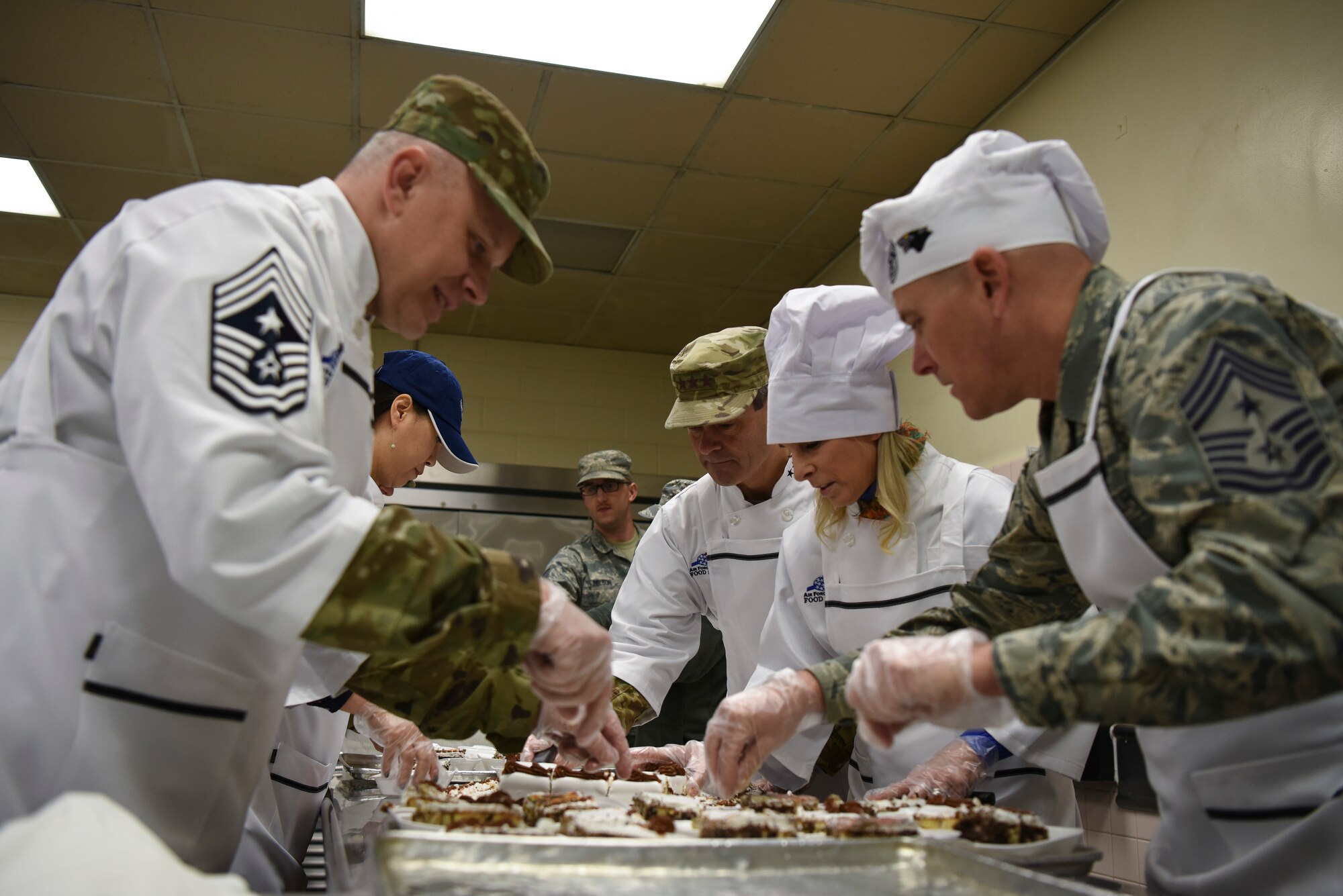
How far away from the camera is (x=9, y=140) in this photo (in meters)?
4.32

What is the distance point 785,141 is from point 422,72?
4.97ft

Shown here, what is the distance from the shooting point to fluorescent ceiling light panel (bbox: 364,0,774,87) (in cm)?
342

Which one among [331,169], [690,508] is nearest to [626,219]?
[331,169]

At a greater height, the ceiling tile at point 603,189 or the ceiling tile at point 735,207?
the ceiling tile at point 735,207

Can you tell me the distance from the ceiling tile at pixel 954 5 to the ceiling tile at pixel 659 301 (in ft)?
8.32

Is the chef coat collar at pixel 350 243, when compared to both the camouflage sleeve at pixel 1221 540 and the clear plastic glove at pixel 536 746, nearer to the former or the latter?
the camouflage sleeve at pixel 1221 540

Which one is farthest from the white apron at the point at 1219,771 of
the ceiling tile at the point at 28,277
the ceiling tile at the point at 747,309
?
the ceiling tile at the point at 28,277

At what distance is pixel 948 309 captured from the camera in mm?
1421

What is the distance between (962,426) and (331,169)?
315cm

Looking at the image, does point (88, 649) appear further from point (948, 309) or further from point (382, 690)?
point (948, 309)

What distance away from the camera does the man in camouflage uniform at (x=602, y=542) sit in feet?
15.0

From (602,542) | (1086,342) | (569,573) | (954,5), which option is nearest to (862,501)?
(1086,342)

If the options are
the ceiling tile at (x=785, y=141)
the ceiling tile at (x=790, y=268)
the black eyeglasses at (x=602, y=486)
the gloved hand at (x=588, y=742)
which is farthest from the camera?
the ceiling tile at (x=790, y=268)

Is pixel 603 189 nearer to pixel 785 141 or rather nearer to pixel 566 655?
pixel 785 141
